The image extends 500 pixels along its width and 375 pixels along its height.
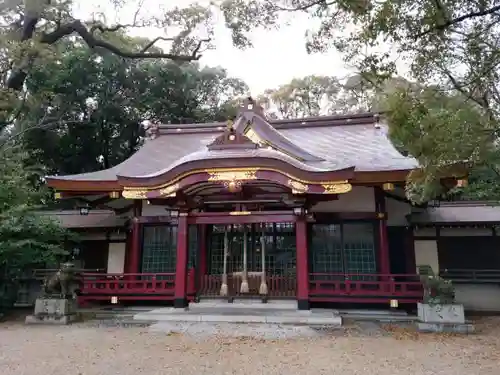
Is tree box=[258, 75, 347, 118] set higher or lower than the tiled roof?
higher

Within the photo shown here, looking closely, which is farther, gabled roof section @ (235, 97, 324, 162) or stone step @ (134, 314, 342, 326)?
gabled roof section @ (235, 97, 324, 162)

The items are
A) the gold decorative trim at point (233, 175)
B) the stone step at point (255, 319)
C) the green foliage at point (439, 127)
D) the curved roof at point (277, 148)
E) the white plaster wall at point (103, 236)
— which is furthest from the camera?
the white plaster wall at point (103, 236)

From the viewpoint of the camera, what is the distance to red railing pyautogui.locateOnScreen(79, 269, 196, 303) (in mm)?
9297

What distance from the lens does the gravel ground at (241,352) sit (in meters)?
4.95

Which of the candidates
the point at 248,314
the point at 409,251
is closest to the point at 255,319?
the point at 248,314

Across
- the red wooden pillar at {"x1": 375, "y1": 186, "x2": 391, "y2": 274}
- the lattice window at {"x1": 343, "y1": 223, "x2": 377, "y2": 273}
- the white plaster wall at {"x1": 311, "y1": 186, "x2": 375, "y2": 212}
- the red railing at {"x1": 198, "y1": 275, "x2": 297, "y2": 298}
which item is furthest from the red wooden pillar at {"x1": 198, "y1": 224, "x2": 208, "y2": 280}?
the red wooden pillar at {"x1": 375, "y1": 186, "x2": 391, "y2": 274}

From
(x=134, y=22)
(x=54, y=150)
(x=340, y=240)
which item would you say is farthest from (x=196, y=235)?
(x=54, y=150)

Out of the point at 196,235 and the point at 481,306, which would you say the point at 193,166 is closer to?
the point at 196,235

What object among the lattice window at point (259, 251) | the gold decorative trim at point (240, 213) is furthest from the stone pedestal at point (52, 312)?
the gold decorative trim at point (240, 213)

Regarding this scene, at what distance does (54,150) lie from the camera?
21.9 m

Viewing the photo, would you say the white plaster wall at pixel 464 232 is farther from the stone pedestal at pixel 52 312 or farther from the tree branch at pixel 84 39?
the tree branch at pixel 84 39

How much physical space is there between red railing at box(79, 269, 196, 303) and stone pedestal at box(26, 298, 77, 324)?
100 centimetres

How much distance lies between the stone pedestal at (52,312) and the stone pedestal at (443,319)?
720 centimetres

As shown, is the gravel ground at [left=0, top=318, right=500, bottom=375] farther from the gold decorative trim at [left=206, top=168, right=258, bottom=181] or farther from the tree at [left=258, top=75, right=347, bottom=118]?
the tree at [left=258, top=75, right=347, bottom=118]
